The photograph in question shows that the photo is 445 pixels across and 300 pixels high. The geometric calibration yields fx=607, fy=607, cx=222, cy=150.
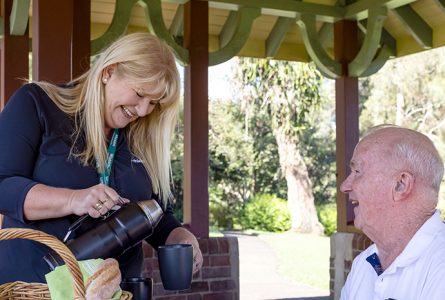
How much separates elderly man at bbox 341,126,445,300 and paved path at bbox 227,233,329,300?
16.5 ft

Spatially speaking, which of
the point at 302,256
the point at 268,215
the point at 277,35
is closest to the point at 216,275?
the point at 277,35

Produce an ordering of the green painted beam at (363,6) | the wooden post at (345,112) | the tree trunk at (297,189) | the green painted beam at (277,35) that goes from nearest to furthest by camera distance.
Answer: the green painted beam at (363,6) < the wooden post at (345,112) < the green painted beam at (277,35) < the tree trunk at (297,189)

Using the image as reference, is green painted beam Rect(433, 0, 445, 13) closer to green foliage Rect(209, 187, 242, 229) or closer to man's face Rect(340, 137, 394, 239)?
man's face Rect(340, 137, 394, 239)

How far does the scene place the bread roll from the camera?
41.1 inches

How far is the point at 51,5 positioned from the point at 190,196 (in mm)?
1731

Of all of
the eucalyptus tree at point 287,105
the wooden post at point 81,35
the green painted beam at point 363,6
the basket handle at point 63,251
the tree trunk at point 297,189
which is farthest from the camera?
the tree trunk at point 297,189

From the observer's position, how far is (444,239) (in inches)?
53.6

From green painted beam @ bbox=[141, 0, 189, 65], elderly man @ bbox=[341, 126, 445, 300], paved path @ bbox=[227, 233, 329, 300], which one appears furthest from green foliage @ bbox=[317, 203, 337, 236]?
elderly man @ bbox=[341, 126, 445, 300]

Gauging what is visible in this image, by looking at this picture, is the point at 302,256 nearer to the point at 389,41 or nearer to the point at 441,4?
the point at 389,41

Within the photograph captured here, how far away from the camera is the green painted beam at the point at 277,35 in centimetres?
459

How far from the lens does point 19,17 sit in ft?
12.1

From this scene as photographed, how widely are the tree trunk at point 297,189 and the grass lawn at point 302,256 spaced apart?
45 centimetres

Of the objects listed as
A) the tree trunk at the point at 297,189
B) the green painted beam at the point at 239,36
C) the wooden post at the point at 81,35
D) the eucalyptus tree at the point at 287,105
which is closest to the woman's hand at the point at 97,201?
the wooden post at the point at 81,35

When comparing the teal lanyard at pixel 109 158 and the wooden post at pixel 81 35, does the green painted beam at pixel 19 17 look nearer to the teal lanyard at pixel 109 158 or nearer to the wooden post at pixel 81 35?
the wooden post at pixel 81 35
